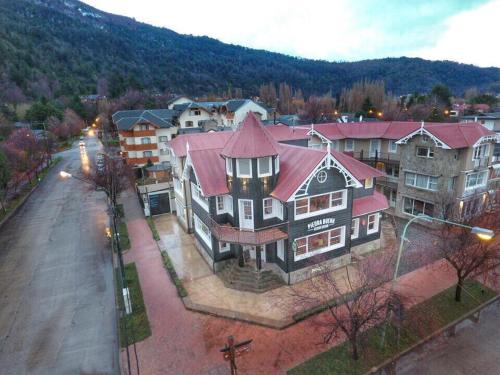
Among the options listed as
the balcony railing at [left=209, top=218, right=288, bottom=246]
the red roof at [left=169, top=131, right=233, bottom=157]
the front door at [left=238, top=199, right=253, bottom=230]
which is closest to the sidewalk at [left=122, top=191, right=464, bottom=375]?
the balcony railing at [left=209, top=218, right=288, bottom=246]

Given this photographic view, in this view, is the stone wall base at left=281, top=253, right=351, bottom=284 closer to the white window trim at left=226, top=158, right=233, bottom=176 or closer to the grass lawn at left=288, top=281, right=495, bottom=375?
the grass lawn at left=288, top=281, right=495, bottom=375

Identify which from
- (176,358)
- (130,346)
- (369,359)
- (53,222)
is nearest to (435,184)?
(369,359)

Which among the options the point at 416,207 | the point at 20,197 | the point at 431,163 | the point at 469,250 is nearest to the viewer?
the point at 469,250

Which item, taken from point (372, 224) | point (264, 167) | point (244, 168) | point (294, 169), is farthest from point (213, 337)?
point (372, 224)

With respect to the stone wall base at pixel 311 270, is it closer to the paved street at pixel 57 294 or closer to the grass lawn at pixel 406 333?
the grass lawn at pixel 406 333

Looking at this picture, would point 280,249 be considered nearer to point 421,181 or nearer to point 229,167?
point 229,167
